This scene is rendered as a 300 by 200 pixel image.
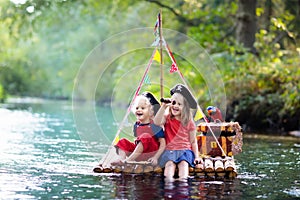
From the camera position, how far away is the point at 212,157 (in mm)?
10422

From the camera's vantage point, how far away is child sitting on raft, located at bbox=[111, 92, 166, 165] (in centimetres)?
969

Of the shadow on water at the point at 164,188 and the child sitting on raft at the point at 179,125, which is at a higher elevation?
the child sitting on raft at the point at 179,125

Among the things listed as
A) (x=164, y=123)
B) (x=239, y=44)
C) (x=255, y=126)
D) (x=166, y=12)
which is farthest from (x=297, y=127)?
(x=164, y=123)

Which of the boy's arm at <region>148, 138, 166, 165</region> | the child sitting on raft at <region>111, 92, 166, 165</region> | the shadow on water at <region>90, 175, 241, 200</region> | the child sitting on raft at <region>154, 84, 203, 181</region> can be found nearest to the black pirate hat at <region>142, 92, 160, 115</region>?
the child sitting on raft at <region>111, 92, 166, 165</region>

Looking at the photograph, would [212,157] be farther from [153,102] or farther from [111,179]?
[111,179]

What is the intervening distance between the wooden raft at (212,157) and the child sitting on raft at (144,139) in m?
0.14

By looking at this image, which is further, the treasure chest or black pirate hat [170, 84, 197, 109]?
the treasure chest

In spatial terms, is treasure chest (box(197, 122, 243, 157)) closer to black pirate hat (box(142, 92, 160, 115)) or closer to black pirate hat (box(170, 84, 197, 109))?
black pirate hat (box(170, 84, 197, 109))

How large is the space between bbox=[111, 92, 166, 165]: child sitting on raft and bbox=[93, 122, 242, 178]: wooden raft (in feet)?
0.44

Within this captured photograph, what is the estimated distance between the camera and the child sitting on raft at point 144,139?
31.8 feet

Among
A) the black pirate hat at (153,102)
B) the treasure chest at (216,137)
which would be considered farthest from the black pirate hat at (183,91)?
the treasure chest at (216,137)

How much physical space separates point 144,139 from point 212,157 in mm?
1404

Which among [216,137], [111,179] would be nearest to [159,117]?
[216,137]

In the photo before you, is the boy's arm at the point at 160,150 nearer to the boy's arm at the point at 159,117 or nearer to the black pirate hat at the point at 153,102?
the boy's arm at the point at 159,117
